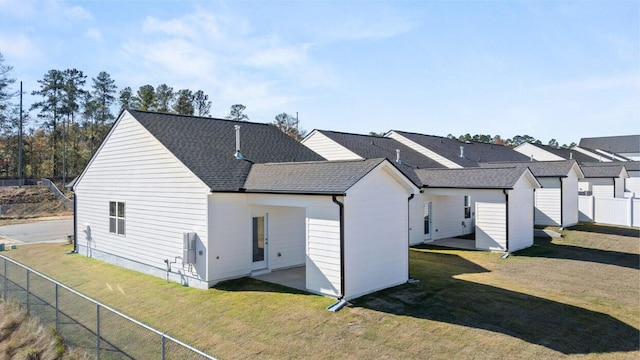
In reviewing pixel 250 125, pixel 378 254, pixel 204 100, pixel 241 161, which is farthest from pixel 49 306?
pixel 204 100

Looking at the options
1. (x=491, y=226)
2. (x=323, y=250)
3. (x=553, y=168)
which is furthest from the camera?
(x=553, y=168)

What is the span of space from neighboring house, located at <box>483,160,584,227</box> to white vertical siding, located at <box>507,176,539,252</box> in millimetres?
4886

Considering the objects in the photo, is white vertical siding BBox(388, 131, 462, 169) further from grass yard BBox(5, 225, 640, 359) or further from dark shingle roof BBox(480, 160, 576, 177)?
grass yard BBox(5, 225, 640, 359)

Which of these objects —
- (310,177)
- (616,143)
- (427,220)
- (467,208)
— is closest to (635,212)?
(467,208)

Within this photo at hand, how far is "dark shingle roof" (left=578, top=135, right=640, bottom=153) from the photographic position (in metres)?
65.2

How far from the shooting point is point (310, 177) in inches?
430

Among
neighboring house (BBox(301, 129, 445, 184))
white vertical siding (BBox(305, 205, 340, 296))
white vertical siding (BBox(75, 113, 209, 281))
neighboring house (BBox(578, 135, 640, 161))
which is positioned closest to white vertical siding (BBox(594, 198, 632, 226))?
neighboring house (BBox(301, 129, 445, 184))

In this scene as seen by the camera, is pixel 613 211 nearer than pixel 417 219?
No

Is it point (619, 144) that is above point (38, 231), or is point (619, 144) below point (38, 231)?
above

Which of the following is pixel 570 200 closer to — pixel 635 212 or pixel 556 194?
pixel 556 194

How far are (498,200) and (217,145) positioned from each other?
11.7m

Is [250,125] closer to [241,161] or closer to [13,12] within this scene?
[241,161]

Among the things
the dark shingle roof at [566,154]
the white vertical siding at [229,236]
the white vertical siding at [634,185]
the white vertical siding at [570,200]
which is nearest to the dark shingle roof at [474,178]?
the white vertical siding at [570,200]

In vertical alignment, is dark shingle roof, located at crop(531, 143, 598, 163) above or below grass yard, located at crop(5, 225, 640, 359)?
above
